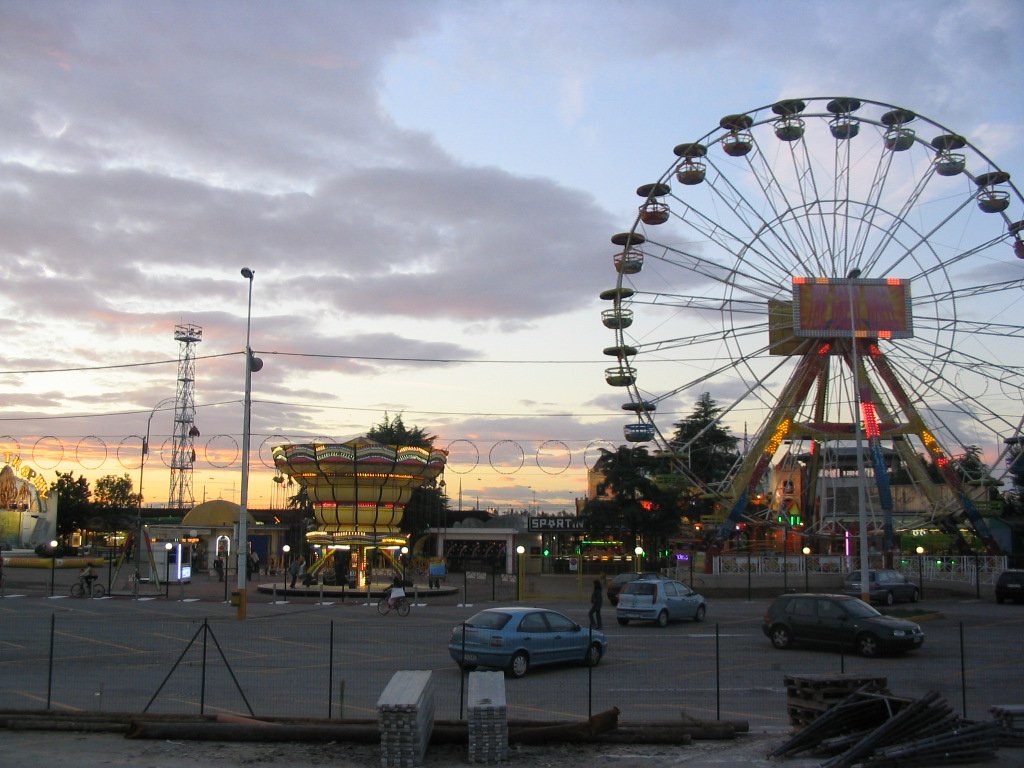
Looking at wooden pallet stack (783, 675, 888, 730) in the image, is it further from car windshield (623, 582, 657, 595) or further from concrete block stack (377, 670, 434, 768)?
car windshield (623, 582, 657, 595)

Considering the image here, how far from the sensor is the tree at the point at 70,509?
92.5 m

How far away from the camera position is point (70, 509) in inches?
3656

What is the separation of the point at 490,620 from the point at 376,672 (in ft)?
7.91

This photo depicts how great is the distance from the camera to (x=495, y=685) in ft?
40.2

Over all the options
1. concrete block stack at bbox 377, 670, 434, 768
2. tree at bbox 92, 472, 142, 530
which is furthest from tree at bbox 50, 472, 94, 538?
concrete block stack at bbox 377, 670, 434, 768

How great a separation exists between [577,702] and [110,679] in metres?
8.47

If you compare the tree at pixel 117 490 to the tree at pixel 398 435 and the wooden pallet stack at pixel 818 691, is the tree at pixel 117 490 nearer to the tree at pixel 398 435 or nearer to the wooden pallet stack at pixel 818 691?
the tree at pixel 398 435

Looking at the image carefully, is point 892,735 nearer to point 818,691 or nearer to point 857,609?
point 818,691

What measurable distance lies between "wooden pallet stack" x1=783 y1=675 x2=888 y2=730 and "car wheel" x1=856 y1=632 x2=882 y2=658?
9033 mm

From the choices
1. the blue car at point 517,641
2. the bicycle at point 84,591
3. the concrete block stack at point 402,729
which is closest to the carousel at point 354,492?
the bicycle at point 84,591

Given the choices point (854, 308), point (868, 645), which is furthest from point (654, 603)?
point (854, 308)

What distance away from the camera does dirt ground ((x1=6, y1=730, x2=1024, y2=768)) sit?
1137cm

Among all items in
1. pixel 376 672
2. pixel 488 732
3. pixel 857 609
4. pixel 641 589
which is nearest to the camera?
pixel 488 732

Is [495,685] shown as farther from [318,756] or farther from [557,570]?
[557,570]
